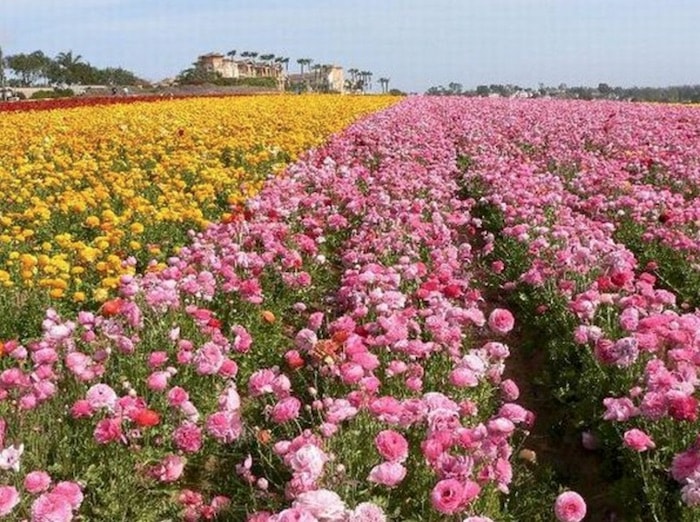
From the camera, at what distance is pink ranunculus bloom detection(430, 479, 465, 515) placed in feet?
8.13

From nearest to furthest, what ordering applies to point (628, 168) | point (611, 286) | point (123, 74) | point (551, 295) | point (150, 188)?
point (611, 286)
point (551, 295)
point (150, 188)
point (628, 168)
point (123, 74)

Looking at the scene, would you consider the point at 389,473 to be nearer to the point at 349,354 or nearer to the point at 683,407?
the point at 349,354

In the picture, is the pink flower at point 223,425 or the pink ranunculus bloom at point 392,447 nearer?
the pink ranunculus bloom at point 392,447

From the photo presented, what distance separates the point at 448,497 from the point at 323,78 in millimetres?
96693

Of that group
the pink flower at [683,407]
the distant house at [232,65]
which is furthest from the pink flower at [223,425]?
the distant house at [232,65]

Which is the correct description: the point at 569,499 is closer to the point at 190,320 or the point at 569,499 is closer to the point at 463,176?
the point at 190,320

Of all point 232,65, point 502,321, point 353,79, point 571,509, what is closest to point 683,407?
point 571,509

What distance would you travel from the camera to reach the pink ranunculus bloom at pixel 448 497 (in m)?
2.48

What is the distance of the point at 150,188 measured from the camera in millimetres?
9883

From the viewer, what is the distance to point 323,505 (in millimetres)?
2383

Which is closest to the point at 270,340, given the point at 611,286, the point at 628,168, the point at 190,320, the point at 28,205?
the point at 190,320

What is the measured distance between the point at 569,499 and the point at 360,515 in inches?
28.0

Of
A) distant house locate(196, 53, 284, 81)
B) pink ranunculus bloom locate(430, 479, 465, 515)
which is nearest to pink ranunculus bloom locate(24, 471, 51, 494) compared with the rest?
pink ranunculus bloom locate(430, 479, 465, 515)

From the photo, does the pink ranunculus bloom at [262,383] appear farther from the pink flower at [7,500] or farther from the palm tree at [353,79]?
the palm tree at [353,79]
